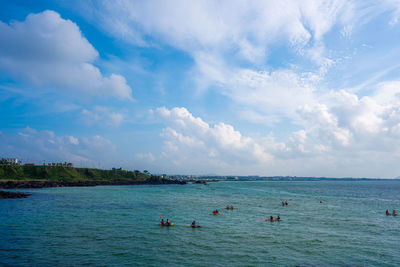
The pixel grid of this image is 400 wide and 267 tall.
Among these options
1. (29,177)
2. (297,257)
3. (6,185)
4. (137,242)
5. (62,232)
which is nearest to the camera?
(297,257)

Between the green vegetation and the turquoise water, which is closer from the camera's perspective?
the turquoise water

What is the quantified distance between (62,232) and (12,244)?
6.71m

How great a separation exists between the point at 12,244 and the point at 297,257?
3508 cm

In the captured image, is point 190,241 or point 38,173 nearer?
point 190,241

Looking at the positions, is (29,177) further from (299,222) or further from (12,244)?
(299,222)

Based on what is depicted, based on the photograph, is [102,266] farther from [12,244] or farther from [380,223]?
[380,223]

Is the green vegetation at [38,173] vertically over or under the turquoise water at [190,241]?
over

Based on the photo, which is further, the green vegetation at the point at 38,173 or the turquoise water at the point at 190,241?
the green vegetation at the point at 38,173

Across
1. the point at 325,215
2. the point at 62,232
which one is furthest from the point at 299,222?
the point at 62,232

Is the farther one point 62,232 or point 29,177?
point 29,177

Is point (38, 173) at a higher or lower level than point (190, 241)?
higher

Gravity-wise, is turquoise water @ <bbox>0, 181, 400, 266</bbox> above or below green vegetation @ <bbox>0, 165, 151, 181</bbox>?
below

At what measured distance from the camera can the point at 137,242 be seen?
33125mm

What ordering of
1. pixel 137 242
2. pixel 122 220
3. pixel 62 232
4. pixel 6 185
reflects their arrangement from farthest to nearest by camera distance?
pixel 6 185
pixel 122 220
pixel 62 232
pixel 137 242
